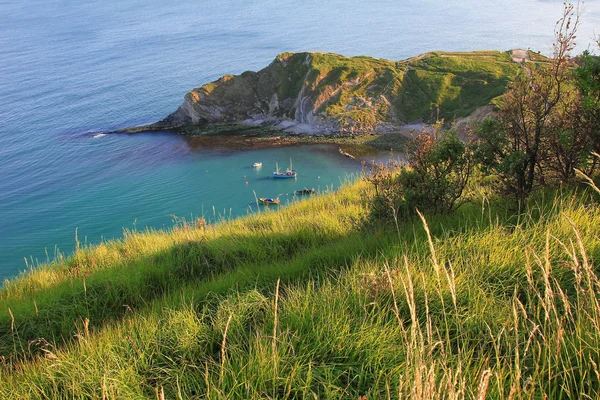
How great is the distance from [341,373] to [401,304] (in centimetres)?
114

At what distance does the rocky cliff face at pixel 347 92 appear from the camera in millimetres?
52438

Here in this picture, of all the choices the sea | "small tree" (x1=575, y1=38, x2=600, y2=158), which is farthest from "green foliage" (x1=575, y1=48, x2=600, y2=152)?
the sea

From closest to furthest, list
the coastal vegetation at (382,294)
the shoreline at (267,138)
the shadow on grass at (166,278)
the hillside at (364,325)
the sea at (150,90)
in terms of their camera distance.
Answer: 1. the hillside at (364,325)
2. the coastal vegetation at (382,294)
3. the shadow on grass at (166,278)
4. the sea at (150,90)
5. the shoreline at (267,138)

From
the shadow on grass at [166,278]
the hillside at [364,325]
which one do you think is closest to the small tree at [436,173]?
the hillside at [364,325]

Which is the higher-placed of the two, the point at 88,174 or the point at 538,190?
the point at 538,190

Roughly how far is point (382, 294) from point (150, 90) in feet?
230

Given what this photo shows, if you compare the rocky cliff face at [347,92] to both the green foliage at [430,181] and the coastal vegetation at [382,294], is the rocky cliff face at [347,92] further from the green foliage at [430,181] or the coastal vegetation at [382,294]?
the coastal vegetation at [382,294]

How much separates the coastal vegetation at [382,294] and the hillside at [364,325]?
1.0 inches

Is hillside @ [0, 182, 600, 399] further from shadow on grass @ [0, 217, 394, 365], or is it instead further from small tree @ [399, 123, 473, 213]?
small tree @ [399, 123, 473, 213]

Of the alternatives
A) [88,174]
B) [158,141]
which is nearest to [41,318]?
[88,174]

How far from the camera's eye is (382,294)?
4.19 metres

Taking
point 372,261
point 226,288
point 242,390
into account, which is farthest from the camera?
point 226,288

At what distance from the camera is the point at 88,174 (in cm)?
4303

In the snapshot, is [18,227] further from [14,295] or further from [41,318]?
[41,318]
